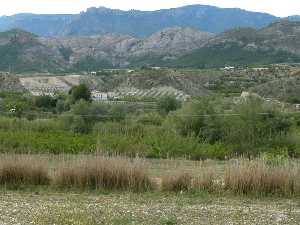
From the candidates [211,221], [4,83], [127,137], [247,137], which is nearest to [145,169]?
[211,221]

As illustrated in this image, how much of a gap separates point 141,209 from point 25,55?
175420mm

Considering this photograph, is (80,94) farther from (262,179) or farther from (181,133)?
(262,179)

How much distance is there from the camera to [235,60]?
6973 inches

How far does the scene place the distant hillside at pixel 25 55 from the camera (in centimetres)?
17112

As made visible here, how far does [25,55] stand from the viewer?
181375 millimetres

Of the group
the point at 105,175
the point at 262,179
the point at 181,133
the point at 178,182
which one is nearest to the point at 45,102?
the point at 181,133

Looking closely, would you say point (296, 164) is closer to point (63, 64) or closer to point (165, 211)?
point (165, 211)

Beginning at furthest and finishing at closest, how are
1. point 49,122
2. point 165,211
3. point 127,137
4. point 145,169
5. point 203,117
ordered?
point 49,122, point 203,117, point 127,137, point 145,169, point 165,211

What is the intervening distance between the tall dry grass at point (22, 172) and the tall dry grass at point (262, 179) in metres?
4.64

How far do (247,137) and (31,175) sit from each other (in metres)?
17.6

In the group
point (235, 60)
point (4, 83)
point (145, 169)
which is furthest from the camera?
point (235, 60)

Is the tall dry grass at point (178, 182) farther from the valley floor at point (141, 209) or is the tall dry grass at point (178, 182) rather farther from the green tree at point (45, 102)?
the green tree at point (45, 102)

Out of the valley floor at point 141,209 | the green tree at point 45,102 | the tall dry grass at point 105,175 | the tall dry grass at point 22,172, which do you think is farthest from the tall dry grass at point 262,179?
the green tree at point 45,102

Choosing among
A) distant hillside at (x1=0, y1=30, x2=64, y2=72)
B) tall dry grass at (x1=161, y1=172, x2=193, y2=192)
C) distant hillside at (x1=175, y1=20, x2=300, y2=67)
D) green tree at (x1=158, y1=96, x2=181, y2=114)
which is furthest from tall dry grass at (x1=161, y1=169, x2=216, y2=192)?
distant hillside at (x1=175, y1=20, x2=300, y2=67)
